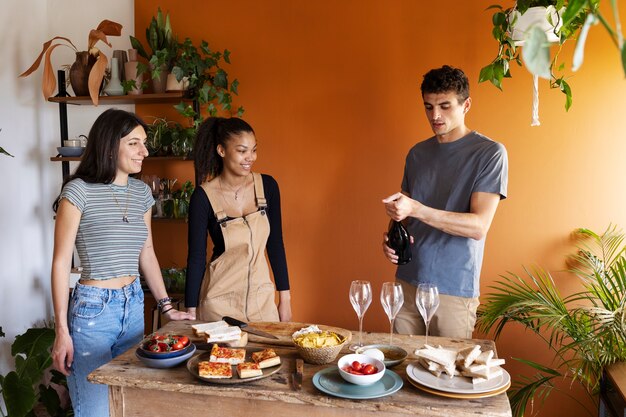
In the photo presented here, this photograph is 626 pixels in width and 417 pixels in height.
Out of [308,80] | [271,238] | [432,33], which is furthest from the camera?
[308,80]

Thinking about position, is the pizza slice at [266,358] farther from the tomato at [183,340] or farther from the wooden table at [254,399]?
the tomato at [183,340]

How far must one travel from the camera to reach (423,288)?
181 cm

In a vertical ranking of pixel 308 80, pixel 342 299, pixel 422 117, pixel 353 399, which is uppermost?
pixel 308 80

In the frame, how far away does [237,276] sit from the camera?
2.54 metres

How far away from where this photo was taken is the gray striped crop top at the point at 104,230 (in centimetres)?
226

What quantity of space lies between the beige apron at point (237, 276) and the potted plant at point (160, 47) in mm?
1237

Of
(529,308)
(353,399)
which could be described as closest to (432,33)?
(529,308)

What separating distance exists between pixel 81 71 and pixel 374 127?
193 cm

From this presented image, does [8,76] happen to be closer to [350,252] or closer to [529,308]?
[350,252]

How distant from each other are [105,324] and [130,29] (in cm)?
236

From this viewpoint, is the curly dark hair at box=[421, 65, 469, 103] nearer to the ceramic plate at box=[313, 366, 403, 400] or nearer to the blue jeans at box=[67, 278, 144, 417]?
the ceramic plate at box=[313, 366, 403, 400]

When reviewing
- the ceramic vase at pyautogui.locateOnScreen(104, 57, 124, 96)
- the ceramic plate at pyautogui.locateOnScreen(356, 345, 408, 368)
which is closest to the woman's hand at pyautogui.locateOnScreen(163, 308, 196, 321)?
the ceramic plate at pyautogui.locateOnScreen(356, 345, 408, 368)

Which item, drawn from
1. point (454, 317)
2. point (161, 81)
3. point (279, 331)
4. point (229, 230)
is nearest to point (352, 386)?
point (279, 331)

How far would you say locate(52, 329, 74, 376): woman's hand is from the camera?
2188 millimetres
